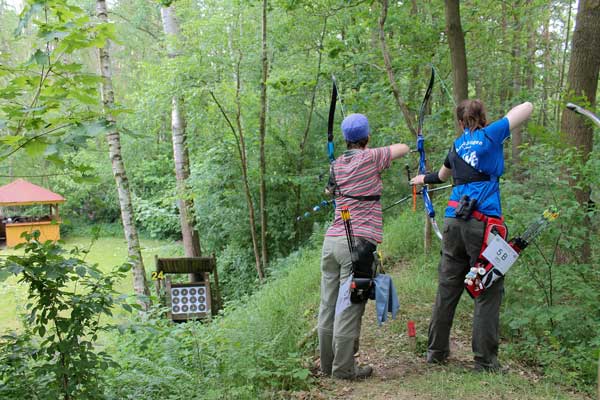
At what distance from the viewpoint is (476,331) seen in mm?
3488

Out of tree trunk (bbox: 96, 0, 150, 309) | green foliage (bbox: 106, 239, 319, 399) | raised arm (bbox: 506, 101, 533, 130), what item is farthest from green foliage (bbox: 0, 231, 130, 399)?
tree trunk (bbox: 96, 0, 150, 309)

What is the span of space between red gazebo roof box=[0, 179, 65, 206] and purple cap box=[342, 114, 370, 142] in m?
18.9

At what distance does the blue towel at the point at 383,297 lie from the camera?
3.42 meters

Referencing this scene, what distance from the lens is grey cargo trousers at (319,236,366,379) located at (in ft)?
11.3

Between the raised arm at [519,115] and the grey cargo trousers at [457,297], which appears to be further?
the grey cargo trousers at [457,297]

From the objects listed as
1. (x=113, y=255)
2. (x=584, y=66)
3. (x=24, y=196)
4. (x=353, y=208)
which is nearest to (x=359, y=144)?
(x=353, y=208)

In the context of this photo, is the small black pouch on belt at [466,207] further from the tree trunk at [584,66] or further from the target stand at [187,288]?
the target stand at [187,288]

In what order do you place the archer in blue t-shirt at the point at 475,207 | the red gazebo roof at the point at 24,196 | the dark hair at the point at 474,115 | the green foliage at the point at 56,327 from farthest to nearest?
1. the red gazebo roof at the point at 24,196
2. the dark hair at the point at 474,115
3. the archer in blue t-shirt at the point at 475,207
4. the green foliage at the point at 56,327

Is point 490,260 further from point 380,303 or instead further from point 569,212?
point 569,212

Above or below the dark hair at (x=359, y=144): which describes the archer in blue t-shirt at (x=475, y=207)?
below

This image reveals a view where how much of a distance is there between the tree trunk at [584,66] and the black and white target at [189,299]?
24.4ft

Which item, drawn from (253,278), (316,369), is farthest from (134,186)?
(316,369)

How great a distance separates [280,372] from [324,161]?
824 cm

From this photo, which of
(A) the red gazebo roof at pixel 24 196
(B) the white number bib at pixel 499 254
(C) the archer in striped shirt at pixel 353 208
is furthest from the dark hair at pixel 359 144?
(A) the red gazebo roof at pixel 24 196
